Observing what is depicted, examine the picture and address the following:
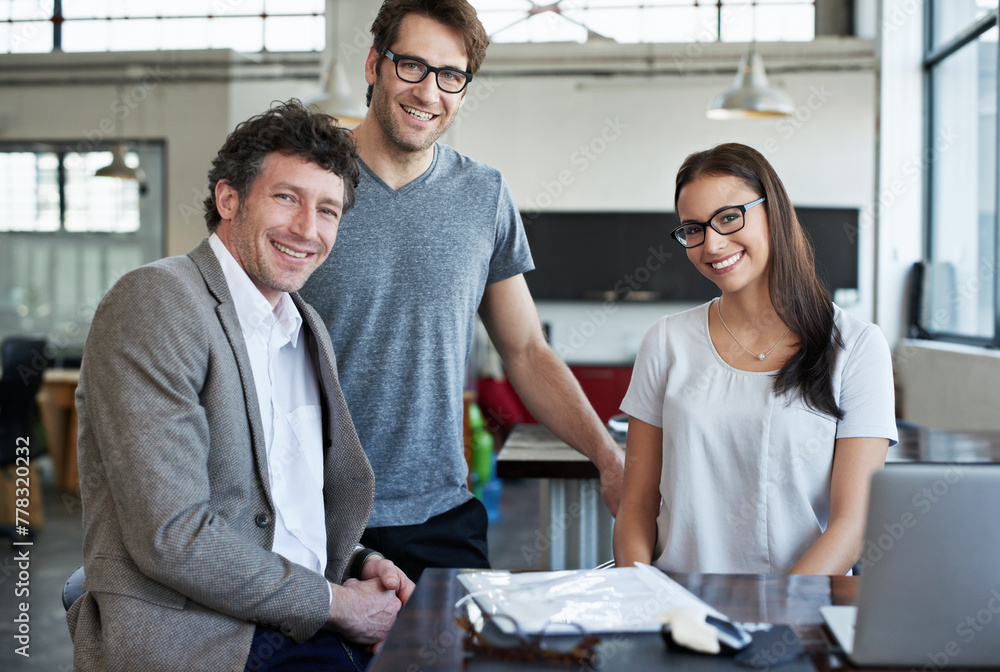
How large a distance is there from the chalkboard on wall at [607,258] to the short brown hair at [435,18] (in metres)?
5.76

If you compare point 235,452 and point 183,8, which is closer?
point 235,452

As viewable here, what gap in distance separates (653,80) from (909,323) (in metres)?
3.16

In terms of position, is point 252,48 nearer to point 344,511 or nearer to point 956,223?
point 956,223

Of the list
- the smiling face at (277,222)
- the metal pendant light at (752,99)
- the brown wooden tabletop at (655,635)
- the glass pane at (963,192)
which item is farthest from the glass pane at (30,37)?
the brown wooden tabletop at (655,635)

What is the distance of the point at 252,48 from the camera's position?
27.6 ft

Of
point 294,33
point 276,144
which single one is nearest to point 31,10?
point 294,33

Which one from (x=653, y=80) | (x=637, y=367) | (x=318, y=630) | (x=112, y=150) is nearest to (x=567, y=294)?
(x=653, y=80)

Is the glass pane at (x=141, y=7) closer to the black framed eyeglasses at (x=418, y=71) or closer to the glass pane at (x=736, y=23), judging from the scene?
the glass pane at (x=736, y=23)

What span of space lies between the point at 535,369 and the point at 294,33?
733cm

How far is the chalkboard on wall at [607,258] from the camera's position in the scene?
7625 mm

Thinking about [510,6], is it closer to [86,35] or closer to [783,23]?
[783,23]

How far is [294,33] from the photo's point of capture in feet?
27.4

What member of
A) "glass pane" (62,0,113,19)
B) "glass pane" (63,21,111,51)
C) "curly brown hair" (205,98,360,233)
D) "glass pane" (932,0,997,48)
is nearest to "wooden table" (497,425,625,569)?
"curly brown hair" (205,98,360,233)

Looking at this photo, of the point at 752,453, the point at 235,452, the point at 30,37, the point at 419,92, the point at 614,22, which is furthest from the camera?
the point at 30,37
